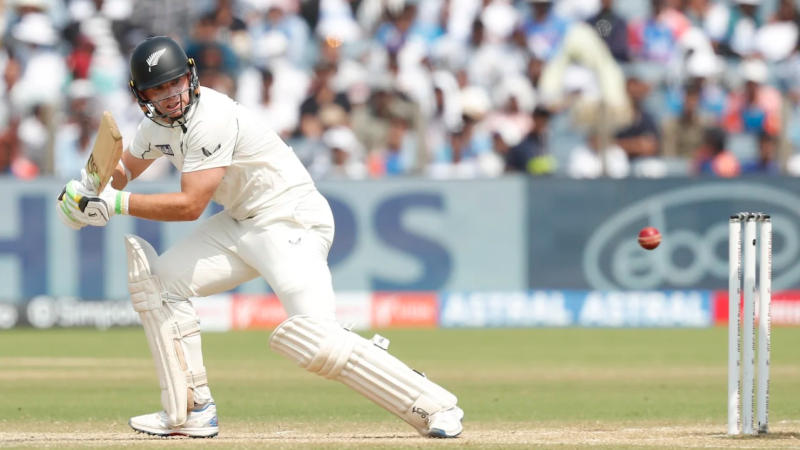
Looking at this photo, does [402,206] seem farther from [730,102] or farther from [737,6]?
[737,6]

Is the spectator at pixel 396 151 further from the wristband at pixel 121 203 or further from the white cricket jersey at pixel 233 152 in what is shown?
the wristband at pixel 121 203

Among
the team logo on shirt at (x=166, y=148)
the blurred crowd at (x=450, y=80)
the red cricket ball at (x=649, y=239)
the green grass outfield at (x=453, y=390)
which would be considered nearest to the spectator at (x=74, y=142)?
the blurred crowd at (x=450, y=80)

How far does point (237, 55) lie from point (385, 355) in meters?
9.63

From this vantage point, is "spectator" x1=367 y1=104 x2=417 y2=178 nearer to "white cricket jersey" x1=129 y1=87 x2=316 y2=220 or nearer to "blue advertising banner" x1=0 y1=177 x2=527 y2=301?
"blue advertising banner" x1=0 y1=177 x2=527 y2=301

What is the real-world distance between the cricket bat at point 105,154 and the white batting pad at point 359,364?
942mm

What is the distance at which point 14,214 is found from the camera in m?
13.7

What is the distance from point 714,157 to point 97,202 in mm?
9156

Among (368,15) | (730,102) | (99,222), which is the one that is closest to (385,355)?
(99,222)

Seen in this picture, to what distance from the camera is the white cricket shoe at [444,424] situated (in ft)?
19.4

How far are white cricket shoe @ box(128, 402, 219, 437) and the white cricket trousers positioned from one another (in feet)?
1.64

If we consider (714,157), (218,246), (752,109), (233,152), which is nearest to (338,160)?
(714,157)

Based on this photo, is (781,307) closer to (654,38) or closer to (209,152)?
(654,38)

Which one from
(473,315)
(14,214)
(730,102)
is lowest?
(473,315)

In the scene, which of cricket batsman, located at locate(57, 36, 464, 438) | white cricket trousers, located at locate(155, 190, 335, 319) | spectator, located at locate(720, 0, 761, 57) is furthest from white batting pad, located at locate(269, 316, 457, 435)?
spectator, located at locate(720, 0, 761, 57)
